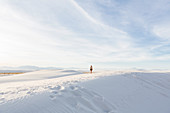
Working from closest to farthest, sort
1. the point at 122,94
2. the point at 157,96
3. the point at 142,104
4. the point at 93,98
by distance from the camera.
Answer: the point at 93,98 → the point at 142,104 → the point at 122,94 → the point at 157,96

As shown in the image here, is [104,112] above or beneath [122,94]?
beneath

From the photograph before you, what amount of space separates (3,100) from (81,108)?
2.42m

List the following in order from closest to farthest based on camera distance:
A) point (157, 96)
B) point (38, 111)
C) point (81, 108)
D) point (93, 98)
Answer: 1. point (38, 111)
2. point (81, 108)
3. point (93, 98)
4. point (157, 96)

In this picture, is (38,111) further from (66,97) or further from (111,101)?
(111,101)

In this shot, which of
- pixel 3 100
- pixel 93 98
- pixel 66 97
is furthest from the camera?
pixel 93 98

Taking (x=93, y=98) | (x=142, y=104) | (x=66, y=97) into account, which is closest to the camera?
(x=66, y=97)

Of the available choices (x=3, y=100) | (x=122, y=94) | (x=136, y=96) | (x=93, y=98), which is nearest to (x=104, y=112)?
(x=93, y=98)

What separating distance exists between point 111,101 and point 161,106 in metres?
2.50

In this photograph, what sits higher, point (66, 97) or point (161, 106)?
point (66, 97)

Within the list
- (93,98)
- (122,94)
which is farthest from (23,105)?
(122,94)

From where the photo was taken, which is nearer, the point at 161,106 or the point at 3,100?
the point at 3,100

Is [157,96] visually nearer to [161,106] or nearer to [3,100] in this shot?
[161,106]

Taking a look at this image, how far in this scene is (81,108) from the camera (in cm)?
384

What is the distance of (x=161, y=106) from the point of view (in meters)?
5.24
